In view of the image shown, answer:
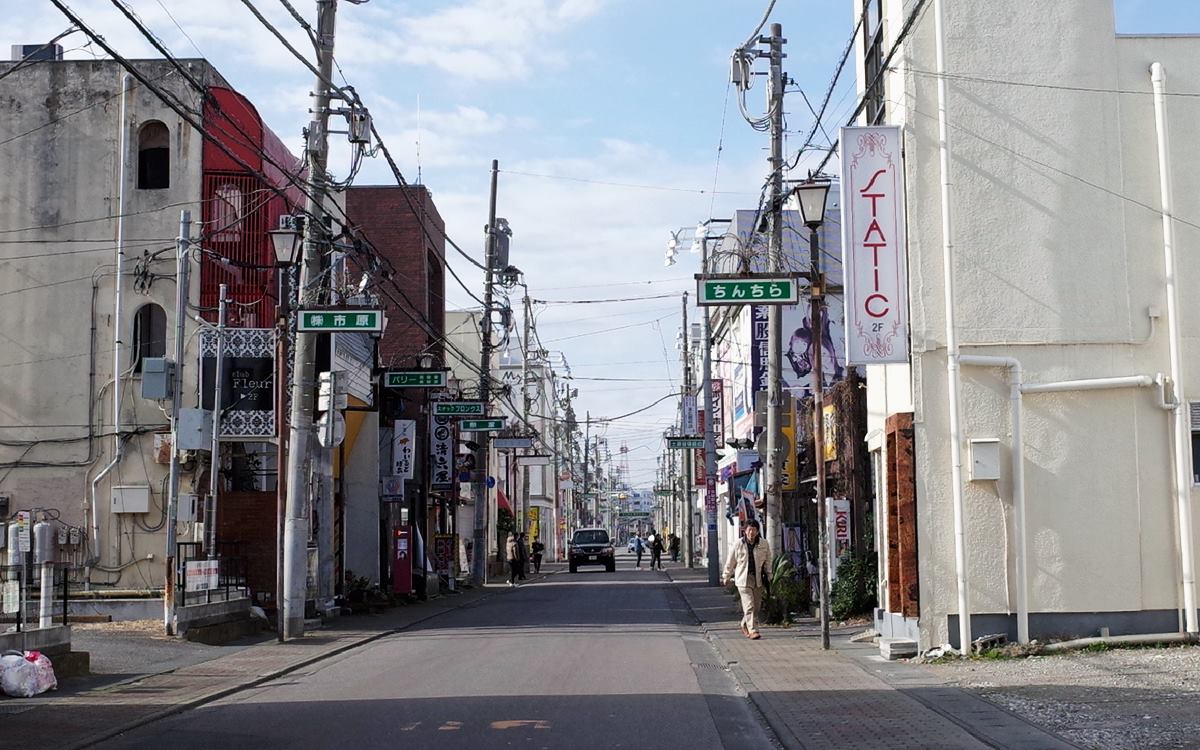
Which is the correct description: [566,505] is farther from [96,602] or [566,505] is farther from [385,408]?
[96,602]

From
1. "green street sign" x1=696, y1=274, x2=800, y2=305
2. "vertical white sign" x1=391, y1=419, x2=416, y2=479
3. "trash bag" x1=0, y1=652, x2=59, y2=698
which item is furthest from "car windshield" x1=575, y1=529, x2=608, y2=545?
"trash bag" x1=0, y1=652, x2=59, y2=698

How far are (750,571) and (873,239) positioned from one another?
6617 millimetres

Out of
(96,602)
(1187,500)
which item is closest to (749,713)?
(1187,500)

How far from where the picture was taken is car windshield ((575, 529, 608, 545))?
5931 centimetres

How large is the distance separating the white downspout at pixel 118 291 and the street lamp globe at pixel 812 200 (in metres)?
15.3

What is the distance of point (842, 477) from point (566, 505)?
82.3 meters

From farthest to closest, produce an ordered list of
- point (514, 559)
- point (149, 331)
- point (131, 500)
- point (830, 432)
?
point (514, 559) < point (149, 331) < point (131, 500) < point (830, 432)

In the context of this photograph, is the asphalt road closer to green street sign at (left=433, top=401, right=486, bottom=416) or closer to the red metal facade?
the red metal facade

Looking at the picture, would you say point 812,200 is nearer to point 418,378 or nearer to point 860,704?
point 860,704

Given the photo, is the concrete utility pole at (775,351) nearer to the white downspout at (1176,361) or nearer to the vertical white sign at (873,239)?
the vertical white sign at (873,239)

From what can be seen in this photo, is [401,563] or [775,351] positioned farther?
[401,563]

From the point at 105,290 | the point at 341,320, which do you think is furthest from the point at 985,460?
the point at 105,290

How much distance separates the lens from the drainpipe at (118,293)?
26375 mm

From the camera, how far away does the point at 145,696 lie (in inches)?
542
